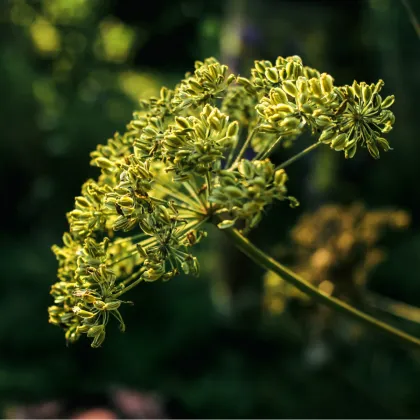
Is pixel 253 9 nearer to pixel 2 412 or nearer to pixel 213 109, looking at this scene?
pixel 2 412

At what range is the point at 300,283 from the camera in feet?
3.19

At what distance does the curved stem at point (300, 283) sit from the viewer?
3.14 ft

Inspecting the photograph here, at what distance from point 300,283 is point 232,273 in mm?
3715

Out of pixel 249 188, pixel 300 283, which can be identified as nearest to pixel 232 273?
pixel 300 283

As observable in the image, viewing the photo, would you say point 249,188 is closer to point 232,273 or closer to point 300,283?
point 300,283

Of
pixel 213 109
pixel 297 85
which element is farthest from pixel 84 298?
pixel 297 85

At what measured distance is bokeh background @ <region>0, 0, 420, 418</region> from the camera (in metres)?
3.65

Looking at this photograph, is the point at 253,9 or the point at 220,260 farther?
the point at 220,260

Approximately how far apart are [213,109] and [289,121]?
0.11 meters

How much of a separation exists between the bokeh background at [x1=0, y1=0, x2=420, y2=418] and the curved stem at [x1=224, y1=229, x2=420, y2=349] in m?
0.36

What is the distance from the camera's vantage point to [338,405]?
3.48 meters

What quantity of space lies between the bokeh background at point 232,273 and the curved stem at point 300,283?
1.18 feet

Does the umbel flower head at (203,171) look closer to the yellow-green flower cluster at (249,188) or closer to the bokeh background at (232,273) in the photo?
the yellow-green flower cluster at (249,188)

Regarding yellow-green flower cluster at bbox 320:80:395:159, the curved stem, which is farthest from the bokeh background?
yellow-green flower cluster at bbox 320:80:395:159
